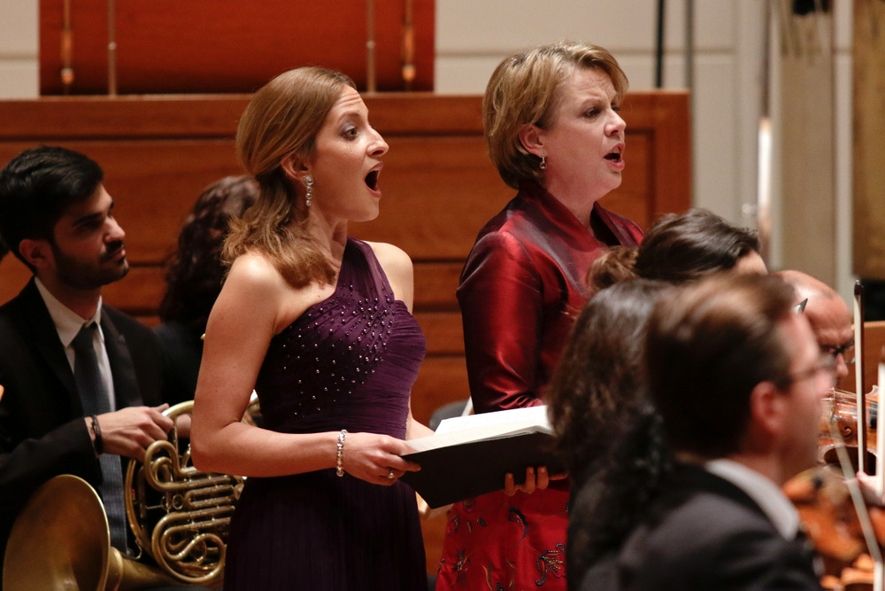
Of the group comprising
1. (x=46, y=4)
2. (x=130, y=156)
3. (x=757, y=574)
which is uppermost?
(x=46, y=4)

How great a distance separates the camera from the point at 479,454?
6.57 feet

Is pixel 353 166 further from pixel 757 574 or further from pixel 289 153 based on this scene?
pixel 757 574

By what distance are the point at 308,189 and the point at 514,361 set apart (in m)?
0.46

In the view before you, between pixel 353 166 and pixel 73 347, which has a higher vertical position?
pixel 353 166

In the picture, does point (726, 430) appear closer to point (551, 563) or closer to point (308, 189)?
point (551, 563)

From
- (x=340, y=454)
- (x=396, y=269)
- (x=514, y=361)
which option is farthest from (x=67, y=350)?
(x=514, y=361)

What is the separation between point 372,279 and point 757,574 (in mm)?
1294

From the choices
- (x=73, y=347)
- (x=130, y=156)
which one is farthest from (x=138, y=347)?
(x=130, y=156)

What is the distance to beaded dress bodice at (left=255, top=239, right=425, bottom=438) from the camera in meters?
2.23

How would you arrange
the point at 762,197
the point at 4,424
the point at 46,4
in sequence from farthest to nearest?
the point at 762,197 → the point at 46,4 → the point at 4,424

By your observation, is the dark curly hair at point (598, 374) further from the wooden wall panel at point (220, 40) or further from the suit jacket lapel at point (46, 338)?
the wooden wall panel at point (220, 40)

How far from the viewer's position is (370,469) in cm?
209

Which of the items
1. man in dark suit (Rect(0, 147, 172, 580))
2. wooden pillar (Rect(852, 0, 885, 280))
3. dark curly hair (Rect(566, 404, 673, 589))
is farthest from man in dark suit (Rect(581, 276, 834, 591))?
wooden pillar (Rect(852, 0, 885, 280))

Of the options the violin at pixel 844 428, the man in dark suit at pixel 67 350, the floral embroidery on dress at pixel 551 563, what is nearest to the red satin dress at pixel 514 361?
the floral embroidery on dress at pixel 551 563
